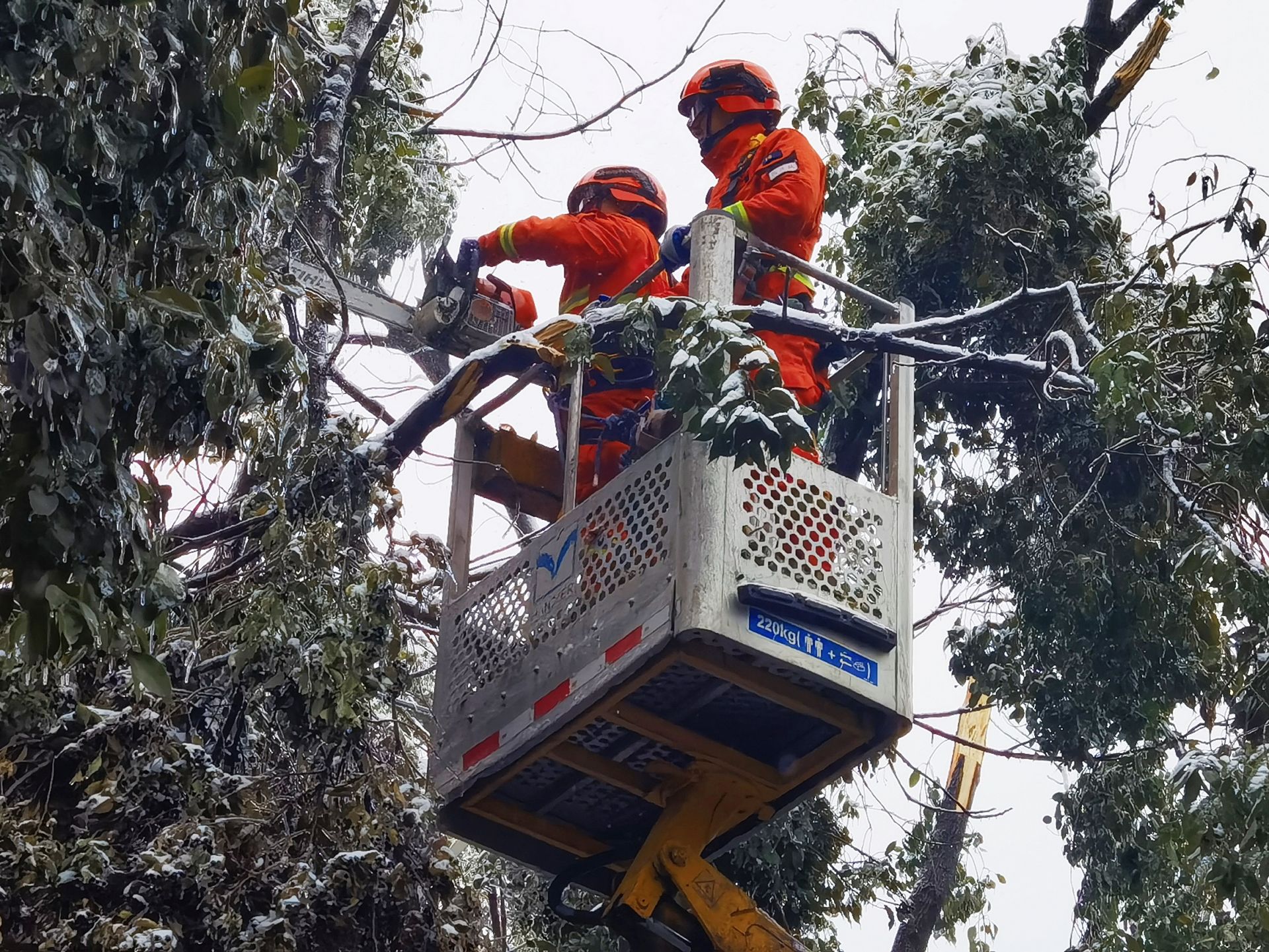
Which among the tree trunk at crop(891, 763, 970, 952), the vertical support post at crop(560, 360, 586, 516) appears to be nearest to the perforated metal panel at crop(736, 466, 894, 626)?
the vertical support post at crop(560, 360, 586, 516)

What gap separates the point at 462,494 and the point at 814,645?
1838 millimetres

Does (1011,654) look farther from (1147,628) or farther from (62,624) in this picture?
(62,624)

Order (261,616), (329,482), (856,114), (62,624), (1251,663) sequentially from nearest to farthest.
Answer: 1. (62,624)
2. (261,616)
3. (329,482)
4. (1251,663)
5. (856,114)

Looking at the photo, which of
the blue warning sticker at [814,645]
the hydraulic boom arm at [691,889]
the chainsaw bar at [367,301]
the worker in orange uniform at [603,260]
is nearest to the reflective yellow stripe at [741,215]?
the worker in orange uniform at [603,260]

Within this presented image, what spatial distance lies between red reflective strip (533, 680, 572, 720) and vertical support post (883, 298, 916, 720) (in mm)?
1070

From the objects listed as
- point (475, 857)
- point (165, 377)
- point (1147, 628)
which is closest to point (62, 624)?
point (165, 377)

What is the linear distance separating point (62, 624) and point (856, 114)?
6.89 meters

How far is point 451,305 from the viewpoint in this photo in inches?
298

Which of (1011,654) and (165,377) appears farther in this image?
(1011,654)

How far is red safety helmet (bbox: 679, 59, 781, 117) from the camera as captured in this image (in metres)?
7.86

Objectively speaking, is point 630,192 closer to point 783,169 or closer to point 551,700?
point 783,169

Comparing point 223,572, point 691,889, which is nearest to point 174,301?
point 223,572

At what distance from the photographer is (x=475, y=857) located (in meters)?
10.3

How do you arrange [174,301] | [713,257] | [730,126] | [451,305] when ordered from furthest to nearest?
[730,126] → [451,305] → [713,257] → [174,301]
